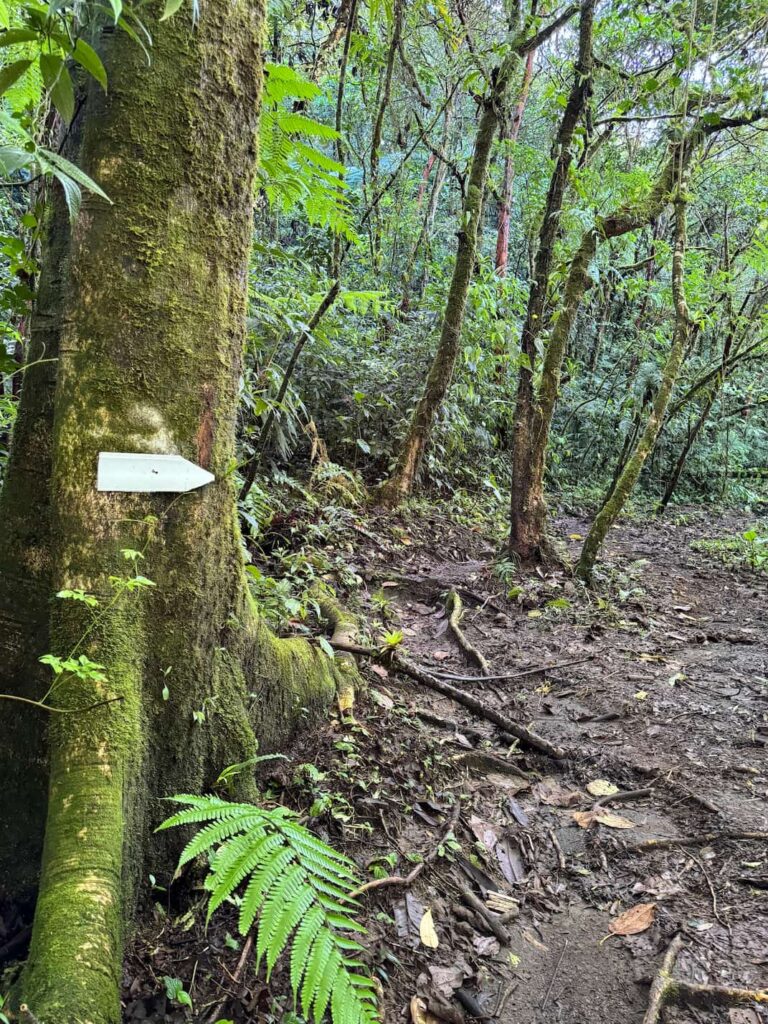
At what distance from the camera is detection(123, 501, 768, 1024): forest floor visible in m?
1.90

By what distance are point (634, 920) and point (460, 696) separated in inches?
60.8

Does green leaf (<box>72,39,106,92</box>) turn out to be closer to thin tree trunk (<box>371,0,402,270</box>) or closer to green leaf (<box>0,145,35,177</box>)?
green leaf (<box>0,145,35,177</box>)

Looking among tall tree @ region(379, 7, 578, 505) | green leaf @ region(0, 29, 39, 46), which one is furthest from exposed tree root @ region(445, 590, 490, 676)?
green leaf @ region(0, 29, 39, 46)

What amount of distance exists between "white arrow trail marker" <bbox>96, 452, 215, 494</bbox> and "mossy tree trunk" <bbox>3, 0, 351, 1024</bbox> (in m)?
0.03

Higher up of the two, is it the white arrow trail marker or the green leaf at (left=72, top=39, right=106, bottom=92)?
the green leaf at (left=72, top=39, right=106, bottom=92)

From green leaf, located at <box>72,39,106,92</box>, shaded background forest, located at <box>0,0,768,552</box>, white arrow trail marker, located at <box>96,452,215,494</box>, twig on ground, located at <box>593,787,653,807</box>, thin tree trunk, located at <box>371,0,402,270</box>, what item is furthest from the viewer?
thin tree trunk, located at <box>371,0,402,270</box>

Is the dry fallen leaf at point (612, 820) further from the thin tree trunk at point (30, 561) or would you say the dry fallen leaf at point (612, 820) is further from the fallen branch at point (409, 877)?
the thin tree trunk at point (30, 561)

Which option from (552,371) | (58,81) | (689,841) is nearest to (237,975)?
(689,841)

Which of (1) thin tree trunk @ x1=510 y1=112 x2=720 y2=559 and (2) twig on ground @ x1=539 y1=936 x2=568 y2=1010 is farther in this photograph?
(1) thin tree trunk @ x1=510 y1=112 x2=720 y2=559

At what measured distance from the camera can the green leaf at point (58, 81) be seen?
1.18 metres

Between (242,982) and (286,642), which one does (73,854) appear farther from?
(286,642)

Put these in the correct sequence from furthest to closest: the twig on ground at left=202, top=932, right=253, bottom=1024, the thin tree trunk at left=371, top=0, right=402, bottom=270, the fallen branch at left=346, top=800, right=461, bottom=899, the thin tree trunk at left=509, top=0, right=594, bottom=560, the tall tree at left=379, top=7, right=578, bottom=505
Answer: the thin tree trunk at left=509, top=0, right=594, bottom=560, the tall tree at left=379, top=7, right=578, bottom=505, the thin tree trunk at left=371, top=0, right=402, bottom=270, the fallen branch at left=346, top=800, right=461, bottom=899, the twig on ground at left=202, top=932, right=253, bottom=1024

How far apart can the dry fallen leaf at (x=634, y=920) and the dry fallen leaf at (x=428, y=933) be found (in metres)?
0.65

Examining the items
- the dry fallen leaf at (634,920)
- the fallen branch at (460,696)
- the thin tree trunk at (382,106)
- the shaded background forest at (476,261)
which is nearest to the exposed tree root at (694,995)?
the dry fallen leaf at (634,920)
